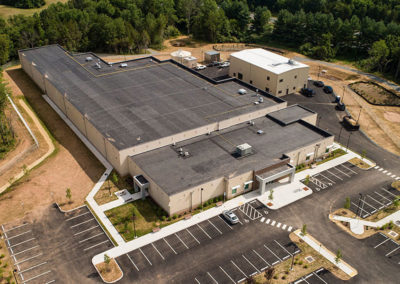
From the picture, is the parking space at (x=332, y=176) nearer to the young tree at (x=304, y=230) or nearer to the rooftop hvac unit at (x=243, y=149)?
the rooftop hvac unit at (x=243, y=149)

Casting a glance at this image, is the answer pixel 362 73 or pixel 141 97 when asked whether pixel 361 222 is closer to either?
pixel 141 97


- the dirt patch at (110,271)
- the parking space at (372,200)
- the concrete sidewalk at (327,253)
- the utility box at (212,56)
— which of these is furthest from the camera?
the utility box at (212,56)

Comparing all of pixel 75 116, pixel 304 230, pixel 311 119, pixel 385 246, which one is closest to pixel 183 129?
pixel 75 116

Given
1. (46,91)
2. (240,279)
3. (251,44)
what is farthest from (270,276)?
(251,44)

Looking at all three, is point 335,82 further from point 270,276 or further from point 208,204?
point 270,276

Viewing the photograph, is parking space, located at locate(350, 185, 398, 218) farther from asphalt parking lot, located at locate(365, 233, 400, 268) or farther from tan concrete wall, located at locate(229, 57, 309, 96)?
tan concrete wall, located at locate(229, 57, 309, 96)

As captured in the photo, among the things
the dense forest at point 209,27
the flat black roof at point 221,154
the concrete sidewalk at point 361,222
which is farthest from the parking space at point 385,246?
the dense forest at point 209,27

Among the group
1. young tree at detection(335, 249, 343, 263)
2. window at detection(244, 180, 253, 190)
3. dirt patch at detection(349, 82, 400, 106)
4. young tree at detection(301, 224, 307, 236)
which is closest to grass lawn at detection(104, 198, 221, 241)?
window at detection(244, 180, 253, 190)
